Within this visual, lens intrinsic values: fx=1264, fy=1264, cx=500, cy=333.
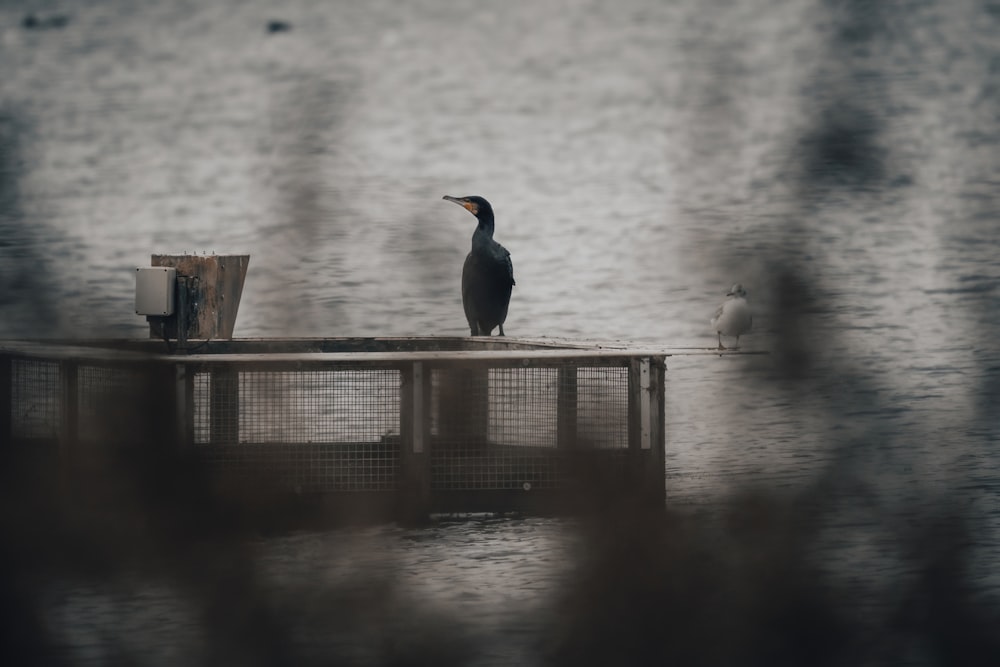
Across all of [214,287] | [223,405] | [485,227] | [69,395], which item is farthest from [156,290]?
[485,227]

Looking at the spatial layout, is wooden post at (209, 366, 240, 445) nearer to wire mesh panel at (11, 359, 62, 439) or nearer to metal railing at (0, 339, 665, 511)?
metal railing at (0, 339, 665, 511)

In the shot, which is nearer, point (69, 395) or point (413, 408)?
point (69, 395)

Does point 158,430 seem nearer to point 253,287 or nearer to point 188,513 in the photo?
point 188,513

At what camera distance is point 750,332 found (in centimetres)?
72

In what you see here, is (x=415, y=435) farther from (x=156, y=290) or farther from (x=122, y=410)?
(x=122, y=410)

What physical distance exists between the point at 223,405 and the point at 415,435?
0.69 m

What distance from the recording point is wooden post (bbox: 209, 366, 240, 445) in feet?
11.6

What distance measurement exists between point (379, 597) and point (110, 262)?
337 mm

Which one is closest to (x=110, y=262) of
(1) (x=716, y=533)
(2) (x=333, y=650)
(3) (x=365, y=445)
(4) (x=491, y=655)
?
(2) (x=333, y=650)

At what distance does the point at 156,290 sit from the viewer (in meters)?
4.10

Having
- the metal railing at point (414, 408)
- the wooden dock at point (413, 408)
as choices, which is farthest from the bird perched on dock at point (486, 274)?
the metal railing at point (414, 408)

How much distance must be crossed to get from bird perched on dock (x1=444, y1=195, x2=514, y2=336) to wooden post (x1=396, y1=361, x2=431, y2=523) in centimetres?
133

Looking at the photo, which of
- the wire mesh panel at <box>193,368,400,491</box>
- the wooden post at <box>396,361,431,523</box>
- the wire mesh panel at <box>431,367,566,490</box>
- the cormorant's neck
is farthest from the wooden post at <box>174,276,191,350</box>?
the cormorant's neck

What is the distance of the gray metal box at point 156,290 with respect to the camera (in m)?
4.06
